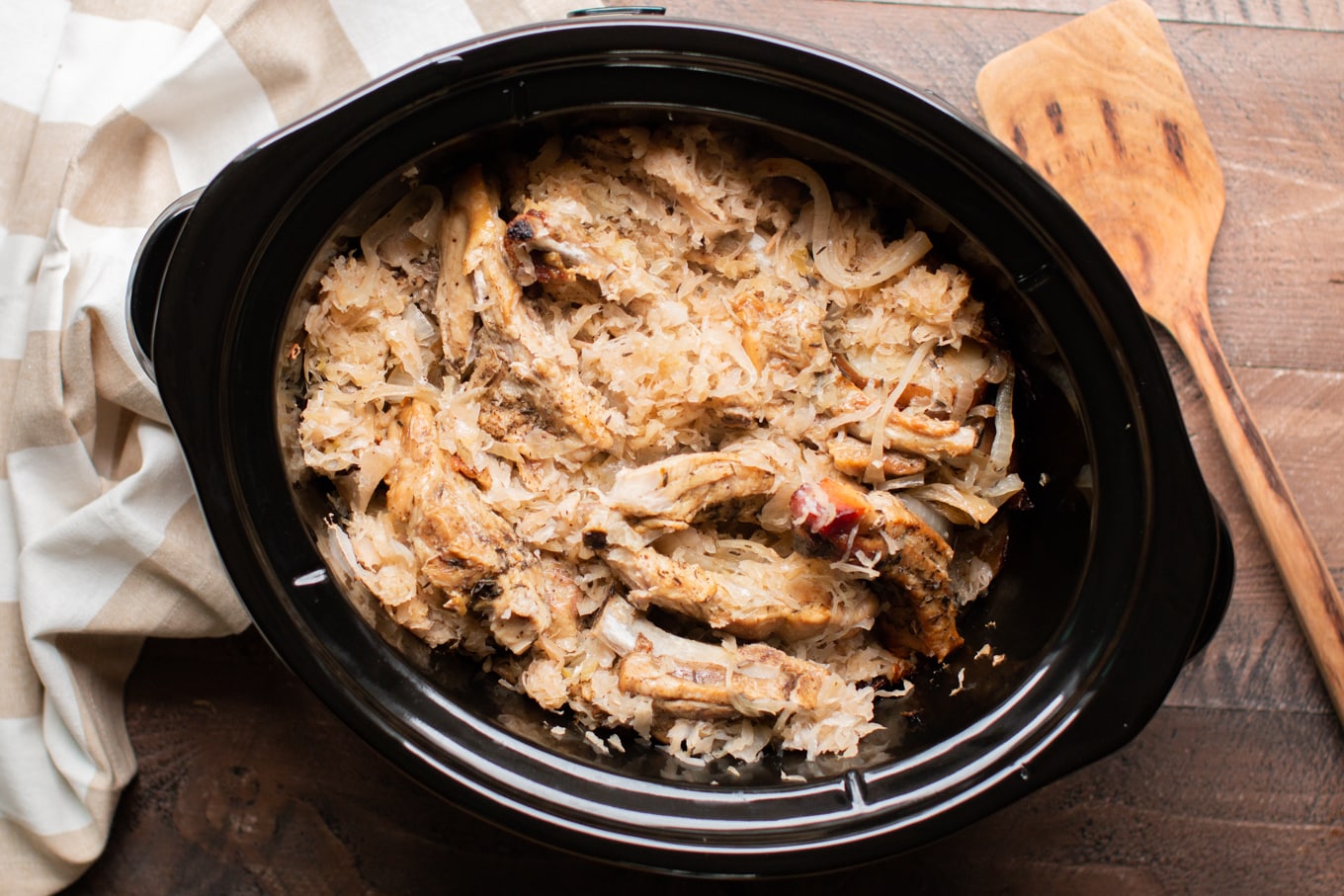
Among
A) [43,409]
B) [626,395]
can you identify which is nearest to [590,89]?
[626,395]

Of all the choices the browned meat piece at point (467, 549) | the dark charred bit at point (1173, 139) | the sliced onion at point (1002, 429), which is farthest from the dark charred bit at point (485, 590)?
the dark charred bit at point (1173, 139)

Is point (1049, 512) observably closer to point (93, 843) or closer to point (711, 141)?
point (711, 141)

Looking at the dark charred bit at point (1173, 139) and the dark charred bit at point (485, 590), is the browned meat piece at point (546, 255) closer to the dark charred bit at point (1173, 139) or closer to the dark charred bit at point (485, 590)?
the dark charred bit at point (485, 590)

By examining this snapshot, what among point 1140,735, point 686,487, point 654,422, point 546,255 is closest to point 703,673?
point 686,487

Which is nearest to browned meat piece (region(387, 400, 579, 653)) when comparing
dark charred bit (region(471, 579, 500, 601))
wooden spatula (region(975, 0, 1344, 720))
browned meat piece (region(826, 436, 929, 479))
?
dark charred bit (region(471, 579, 500, 601))

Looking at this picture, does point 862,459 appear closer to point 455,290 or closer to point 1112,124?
point 455,290
